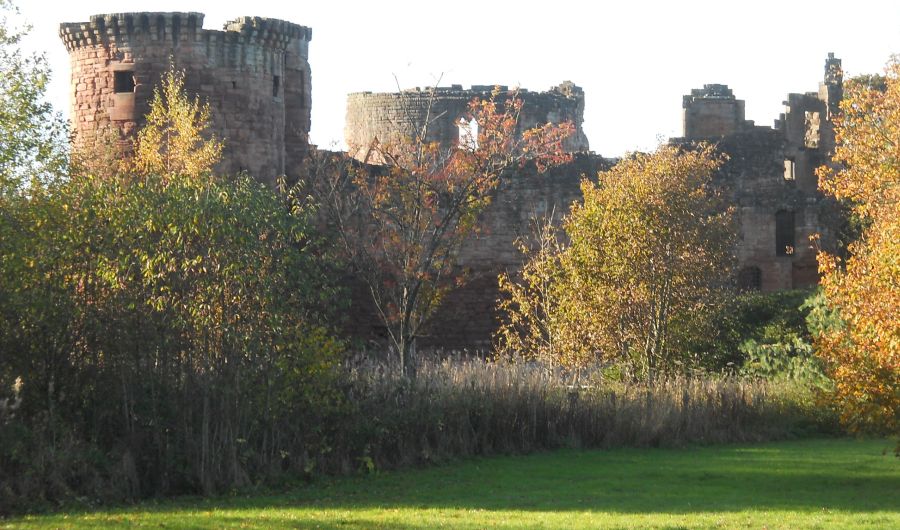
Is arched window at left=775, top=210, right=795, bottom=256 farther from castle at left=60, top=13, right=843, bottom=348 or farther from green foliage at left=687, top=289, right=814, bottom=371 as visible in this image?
green foliage at left=687, top=289, right=814, bottom=371

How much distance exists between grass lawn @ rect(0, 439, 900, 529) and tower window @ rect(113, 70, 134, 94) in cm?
1173

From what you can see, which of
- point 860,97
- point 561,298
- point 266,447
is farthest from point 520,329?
point 266,447

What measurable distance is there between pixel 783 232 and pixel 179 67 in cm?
1590

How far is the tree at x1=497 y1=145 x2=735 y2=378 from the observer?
23938 mm

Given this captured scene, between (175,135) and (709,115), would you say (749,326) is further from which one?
(709,115)

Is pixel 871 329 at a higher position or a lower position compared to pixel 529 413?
higher

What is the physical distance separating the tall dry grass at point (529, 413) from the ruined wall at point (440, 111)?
2156 centimetres

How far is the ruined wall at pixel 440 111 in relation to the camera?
150 ft

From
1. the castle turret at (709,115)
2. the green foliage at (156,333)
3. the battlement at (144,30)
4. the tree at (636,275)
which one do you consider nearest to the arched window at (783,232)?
the castle turret at (709,115)

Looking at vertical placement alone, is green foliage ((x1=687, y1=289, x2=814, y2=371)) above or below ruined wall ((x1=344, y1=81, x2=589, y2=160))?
below

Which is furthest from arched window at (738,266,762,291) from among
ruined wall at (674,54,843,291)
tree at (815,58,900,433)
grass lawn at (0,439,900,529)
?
tree at (815,58,900,433)

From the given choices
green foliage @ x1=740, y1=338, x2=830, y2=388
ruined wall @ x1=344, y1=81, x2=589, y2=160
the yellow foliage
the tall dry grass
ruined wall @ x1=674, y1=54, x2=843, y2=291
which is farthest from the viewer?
ruined wall @ x1=344, y1=81, x2=589, y2=160

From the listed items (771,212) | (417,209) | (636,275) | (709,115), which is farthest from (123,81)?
(709,115)

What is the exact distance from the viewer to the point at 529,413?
21094 mm
